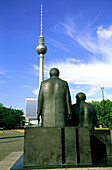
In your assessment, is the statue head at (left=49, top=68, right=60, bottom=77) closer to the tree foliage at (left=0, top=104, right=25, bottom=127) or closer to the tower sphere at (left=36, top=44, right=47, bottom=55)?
the tree foliage at (left=0, top=104, right=25, bottom=127)

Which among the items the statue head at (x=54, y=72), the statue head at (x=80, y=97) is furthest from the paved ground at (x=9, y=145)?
the statue head at (x=54, y=72)

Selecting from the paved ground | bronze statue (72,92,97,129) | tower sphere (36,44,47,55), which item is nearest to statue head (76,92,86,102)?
bronze statue (72,92,97,129)

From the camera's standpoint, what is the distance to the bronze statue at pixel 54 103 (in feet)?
16.0

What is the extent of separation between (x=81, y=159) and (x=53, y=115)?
1.50 metres

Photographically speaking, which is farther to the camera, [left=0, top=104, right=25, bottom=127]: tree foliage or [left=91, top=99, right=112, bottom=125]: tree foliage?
[left=0, top=104, right=25, bottom=127]: tree foliage

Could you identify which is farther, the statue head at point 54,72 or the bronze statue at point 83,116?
the bronze statue at point 83,116

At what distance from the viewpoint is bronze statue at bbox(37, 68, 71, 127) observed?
4879 millimetres

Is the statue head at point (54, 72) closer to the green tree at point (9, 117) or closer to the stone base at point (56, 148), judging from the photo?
the stone base at point (56, 148)

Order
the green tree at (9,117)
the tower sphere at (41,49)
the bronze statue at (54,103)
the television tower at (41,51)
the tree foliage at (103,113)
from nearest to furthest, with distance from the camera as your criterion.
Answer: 1. the bronze statue at (54,103)
2. the tree foliage at (103,113)
3. the green tree at (9,117)
4. the television tower at (41,51)
5. the tower sphere at (41,49)

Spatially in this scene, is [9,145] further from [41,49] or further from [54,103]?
[41,49]

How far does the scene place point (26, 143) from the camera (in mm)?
4195

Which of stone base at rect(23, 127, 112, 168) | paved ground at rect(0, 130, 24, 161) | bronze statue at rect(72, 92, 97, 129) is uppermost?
bronze statue at rect(72, 92, 97, 129)

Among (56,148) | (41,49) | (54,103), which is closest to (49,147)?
(56,148)

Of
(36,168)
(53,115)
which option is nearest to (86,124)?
(53,115)
